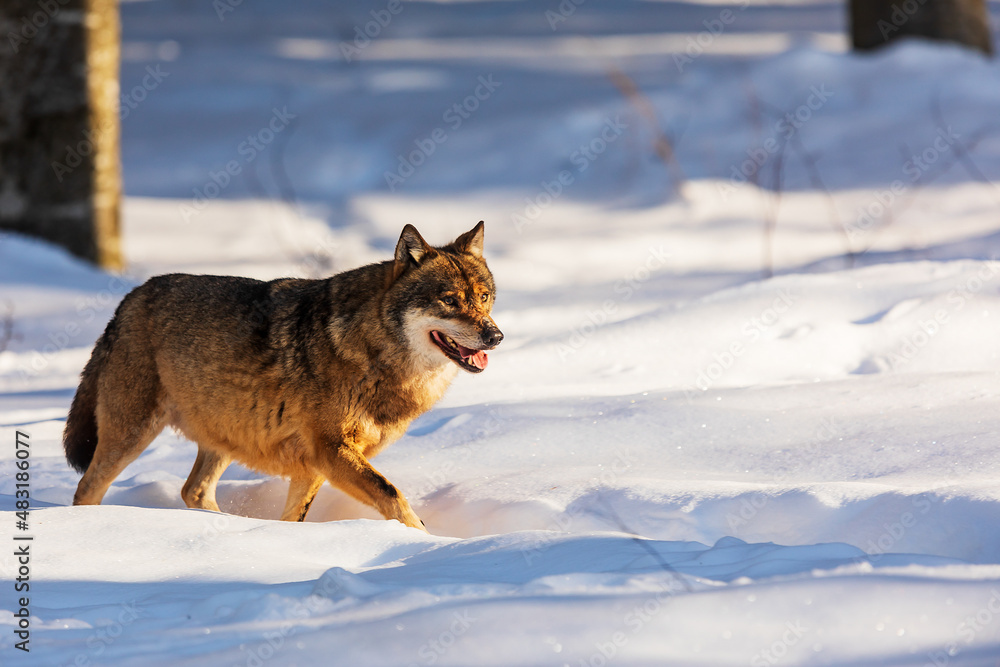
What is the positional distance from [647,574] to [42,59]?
7.62 metres

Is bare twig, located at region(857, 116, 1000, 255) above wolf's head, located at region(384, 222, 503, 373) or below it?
below

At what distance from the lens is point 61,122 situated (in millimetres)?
8242

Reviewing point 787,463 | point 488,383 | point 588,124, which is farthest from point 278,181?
point 787,463

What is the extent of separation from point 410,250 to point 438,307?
28 centimetres

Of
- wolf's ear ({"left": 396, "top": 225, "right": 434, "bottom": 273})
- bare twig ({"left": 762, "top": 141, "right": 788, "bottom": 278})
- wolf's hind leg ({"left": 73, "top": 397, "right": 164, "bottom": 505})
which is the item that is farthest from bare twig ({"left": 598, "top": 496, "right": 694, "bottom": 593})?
bare twig ({"left": 762, "top": 141, "right": 788, "bottom": 278})

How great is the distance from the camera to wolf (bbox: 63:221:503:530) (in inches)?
157

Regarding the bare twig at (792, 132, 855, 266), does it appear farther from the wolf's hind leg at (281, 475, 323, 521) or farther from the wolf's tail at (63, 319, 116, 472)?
the wolf's tail at (63, 319, 116, 472)

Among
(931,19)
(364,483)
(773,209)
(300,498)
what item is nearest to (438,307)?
(364,483)

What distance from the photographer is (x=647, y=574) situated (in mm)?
2590

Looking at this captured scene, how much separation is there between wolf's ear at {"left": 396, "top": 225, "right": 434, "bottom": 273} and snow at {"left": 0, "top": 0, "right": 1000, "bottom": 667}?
3.24 ft

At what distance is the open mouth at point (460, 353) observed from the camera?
13.0 ft

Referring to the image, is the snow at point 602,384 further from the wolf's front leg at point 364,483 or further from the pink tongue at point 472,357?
the pink tongue at point 472,357

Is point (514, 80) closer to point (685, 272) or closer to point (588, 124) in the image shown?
point (588, 124)

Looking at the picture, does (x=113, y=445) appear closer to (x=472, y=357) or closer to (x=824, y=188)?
(x=472, y=357)
